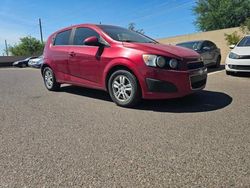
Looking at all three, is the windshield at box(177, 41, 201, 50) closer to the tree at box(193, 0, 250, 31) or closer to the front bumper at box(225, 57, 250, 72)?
the front bumper at box(225, 57, 250, 72)

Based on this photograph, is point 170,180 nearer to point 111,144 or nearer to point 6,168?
point 111,144

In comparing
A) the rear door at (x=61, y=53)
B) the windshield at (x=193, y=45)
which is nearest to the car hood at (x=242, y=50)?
the windshield at (x=193, y=45)

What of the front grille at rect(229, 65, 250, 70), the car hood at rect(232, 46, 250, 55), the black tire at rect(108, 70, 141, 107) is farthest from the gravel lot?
the car hood at rect(232, 46, 250, 55)

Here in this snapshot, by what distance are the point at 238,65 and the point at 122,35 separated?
4737mm

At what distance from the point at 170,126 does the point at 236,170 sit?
1531 millimetres

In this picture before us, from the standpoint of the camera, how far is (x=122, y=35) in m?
6.31

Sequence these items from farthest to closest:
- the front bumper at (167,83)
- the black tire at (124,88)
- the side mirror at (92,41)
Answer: the side mirror at (92,41)
the black tire at (124,88)
the front bumper at (167,83)

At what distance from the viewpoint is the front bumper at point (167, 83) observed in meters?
5.18

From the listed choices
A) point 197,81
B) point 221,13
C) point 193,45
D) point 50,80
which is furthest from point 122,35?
point 221,13

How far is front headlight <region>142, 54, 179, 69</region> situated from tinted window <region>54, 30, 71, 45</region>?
250cm

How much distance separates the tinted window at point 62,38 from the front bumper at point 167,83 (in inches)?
104

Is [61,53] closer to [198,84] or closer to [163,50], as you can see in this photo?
[163,50]

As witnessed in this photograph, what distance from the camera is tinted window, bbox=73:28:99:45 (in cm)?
636

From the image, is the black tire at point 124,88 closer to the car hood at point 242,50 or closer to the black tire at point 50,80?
the black tire at point 50,80
